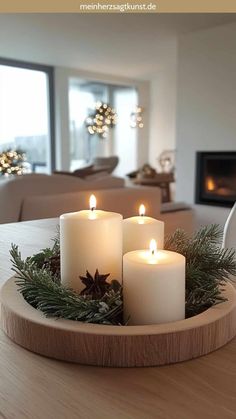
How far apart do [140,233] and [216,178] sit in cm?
452

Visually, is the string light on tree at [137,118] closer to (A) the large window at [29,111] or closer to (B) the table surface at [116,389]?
(A) the large window at [29,111]

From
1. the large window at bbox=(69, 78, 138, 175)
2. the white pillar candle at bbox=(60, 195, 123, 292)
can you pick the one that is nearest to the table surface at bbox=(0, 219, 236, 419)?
the white pillar candle at bbox=(60, 195, 123, 292)

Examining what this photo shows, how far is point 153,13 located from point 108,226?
13.4 ft

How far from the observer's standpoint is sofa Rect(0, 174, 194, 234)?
264cm

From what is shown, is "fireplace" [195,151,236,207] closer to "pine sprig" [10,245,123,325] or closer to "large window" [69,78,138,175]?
"large window" [69,78,138,175]

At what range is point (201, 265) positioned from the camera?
0.57 metres

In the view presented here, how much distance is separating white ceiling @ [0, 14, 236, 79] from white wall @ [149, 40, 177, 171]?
715mm

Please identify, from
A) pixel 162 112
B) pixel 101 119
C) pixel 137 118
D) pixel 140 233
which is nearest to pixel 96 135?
pixel 101 119

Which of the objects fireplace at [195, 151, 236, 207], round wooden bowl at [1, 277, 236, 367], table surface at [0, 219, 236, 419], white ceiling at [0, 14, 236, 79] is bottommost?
fireplace at [195, 151, 236, 207]

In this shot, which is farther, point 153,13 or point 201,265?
point 153,13

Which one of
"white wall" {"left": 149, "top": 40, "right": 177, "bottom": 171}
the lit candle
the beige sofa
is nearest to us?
the lit candle
